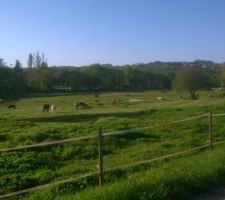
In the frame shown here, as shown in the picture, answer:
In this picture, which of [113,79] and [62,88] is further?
[113,79]

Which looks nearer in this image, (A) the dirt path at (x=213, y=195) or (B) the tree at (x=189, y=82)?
(A) the dirt path at (x=213, y=195)

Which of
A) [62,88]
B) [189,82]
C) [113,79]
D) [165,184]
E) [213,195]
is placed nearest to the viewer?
[165,184]

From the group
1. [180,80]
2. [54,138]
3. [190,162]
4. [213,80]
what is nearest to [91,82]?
[213,80]

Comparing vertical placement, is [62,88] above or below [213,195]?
below

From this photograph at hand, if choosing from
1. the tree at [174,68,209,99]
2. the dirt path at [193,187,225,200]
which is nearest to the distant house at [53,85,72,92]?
the tree at [174,68,209,99]

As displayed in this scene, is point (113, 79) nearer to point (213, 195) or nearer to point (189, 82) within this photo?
point (189, 82)

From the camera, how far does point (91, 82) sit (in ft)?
541

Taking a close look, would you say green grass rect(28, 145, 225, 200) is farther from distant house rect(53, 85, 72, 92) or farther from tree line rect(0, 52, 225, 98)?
distant house rect(53, 85, 72, 92)

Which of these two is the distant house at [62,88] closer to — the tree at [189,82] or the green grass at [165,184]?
the tree at [189,82]

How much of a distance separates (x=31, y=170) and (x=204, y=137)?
350 inches

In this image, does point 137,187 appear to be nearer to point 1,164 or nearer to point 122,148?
point 1,164

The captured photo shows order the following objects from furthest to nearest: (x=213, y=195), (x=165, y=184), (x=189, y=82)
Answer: (x=189, y=82) → (x=213, y=195) → (x=165, y=184)

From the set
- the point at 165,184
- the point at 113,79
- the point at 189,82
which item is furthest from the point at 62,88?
the point at 165,184

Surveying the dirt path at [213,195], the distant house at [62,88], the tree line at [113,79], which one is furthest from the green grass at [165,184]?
the distant house at [62,88]
